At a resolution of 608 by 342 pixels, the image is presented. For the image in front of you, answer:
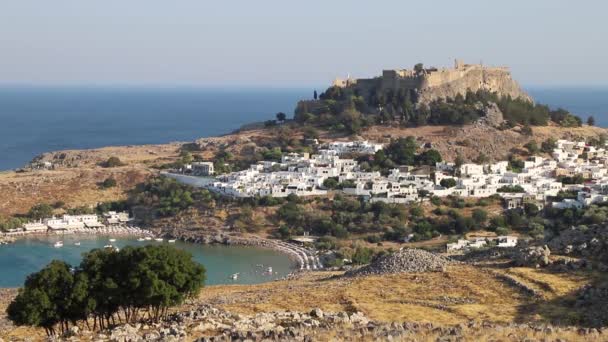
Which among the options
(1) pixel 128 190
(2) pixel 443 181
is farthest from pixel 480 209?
(1) pixel 128 190

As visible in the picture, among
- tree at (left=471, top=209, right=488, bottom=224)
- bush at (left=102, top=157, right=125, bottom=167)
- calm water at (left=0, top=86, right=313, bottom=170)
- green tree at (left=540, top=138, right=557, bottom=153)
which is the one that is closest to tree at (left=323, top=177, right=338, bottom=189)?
tree at (left=471, top=209, right=488, bottom=224)

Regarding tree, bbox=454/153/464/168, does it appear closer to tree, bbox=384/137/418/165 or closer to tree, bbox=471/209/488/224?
tree, bbox=384/137/418/165

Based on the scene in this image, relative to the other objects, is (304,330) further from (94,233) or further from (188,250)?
(94,233)

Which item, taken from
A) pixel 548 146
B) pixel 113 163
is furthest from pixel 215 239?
pixel 548 146

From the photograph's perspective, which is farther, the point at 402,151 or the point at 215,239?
the point at 402,151

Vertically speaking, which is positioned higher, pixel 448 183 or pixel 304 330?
pixel 304 330

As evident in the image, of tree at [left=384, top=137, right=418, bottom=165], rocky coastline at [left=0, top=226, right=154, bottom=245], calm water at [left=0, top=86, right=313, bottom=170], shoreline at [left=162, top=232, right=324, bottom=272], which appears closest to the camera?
shoreline at [left=162, top=232, right=324, bottom=272]
